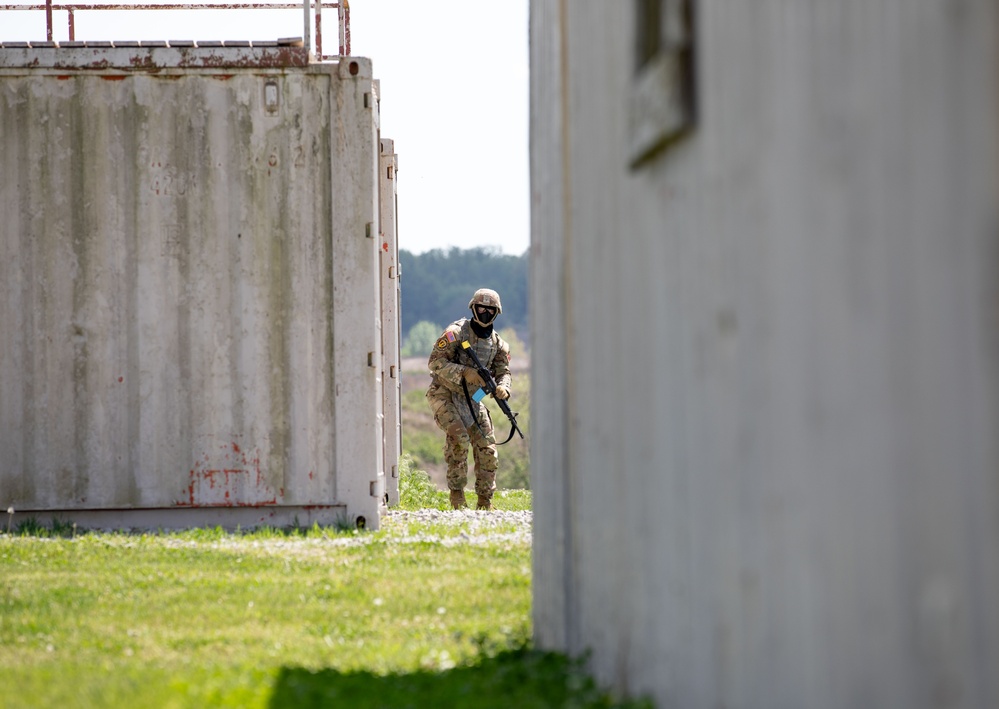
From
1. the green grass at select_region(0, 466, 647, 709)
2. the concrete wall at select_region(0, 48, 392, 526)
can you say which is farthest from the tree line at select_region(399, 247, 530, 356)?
the green grass at select_region(0, 466, 647, 709)

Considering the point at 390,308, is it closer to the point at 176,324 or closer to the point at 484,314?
the point at 484,314

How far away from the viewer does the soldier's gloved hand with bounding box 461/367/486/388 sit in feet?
43.7

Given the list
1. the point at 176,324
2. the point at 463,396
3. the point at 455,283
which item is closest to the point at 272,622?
the point at 176,324

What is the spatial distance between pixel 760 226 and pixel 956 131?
739mm

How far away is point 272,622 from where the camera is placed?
6.29 metres

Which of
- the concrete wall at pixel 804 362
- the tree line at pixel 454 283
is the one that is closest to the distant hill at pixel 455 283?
the tree line at pixel 454 283

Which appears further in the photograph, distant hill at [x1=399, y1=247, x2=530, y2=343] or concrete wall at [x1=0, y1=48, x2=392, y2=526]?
distant hill at [x1=399, y1=247, x2=530, y2=343]

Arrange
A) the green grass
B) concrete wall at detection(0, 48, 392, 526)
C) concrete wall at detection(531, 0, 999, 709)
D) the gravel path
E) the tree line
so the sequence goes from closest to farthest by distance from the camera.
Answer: concrete wall at detection(531, 0, 999, 709) → the green grass → the gravel path → concrete wall at detection(0, 48, 392, 526) → the tree line

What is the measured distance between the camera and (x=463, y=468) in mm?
13797

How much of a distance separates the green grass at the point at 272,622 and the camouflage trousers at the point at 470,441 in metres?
3.01

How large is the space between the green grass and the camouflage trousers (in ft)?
9.87

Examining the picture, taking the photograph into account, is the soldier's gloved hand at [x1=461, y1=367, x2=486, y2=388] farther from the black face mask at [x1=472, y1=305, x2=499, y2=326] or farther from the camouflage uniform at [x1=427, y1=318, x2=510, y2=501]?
the black face mask at [x1=472, y1=305, x2=499, y2=326]

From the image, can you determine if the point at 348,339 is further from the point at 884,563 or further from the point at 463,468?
the point at 884,563

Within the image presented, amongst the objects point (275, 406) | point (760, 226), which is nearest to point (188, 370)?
point (275, 406)
